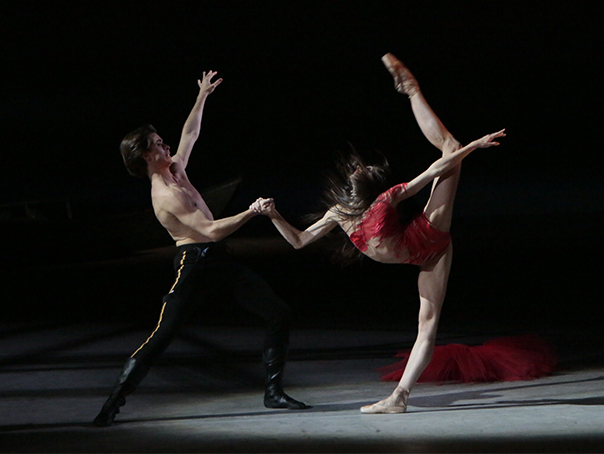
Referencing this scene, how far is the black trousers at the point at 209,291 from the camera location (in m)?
3.85

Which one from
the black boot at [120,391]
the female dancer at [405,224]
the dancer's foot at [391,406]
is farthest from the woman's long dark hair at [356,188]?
the black boot at [120,391]

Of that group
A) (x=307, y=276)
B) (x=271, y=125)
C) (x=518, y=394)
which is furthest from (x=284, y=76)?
(x=518, y=394)

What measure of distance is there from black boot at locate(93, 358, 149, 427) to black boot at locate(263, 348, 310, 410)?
25.5 inches

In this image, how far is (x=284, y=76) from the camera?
17.7m

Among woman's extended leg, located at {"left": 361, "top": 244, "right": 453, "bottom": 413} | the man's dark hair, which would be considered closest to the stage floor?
woman's extended leg, located at {"left": 361, "top": 244, "right": 453, "bottom": 413}

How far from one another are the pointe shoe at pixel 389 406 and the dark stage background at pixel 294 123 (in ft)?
14.0

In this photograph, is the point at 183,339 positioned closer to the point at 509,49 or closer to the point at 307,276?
the point at 307,276

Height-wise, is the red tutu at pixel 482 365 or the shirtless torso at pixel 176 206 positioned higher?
the shirtless torso at pixel 176 206

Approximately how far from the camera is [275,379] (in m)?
4.07

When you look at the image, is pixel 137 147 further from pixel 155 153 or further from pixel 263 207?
pixel 263 207

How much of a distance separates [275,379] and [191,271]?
709 millimetres

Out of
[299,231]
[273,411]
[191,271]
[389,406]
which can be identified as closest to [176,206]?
[191,271]

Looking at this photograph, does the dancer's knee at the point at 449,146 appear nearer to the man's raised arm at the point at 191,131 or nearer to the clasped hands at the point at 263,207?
the clasped hands at the point at 263,207

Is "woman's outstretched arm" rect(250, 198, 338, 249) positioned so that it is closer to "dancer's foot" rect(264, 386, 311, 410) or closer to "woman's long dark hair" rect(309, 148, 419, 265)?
"woman's long dark hair" rect(309, 148, 419, 265)
